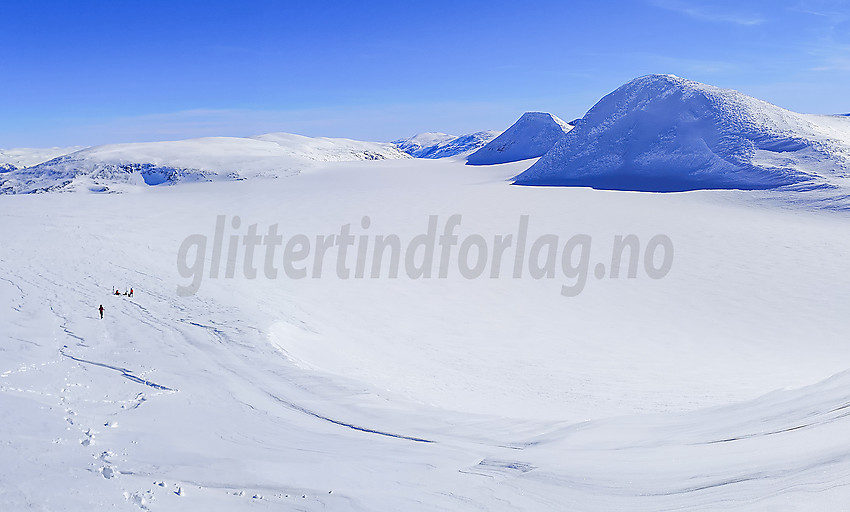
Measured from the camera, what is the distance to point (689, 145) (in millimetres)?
50875

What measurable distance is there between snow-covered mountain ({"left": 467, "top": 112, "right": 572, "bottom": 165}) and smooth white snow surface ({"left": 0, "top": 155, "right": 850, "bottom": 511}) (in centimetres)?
6982

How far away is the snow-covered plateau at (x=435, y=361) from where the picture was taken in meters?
7.26

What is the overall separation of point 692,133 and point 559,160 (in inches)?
538

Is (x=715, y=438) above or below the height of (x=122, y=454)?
above

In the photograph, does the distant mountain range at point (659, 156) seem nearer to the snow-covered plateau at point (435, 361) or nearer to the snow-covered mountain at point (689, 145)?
Result: the snow-covered mountain at point (689, 145)

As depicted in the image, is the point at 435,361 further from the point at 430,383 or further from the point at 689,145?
the point at 689,145

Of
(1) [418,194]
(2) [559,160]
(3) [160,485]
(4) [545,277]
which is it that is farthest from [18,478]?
(2) [559,160]

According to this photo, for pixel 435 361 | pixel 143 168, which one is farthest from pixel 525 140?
pixel 435 361

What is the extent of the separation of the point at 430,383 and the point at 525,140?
321ft

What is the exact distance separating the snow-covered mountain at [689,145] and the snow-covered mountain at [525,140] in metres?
35.6

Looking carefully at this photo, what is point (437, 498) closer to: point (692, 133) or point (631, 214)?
point (631, 214)

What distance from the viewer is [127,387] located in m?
11.5

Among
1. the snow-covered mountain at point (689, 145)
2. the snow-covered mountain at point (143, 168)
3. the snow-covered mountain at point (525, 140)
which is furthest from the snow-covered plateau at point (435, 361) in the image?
the snow-covered mountain at point (525, 140)

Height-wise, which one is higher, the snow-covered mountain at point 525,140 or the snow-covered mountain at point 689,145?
the snow-covered mountain at point 525,140
